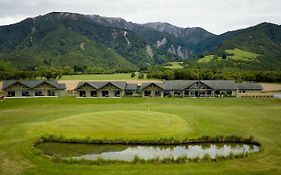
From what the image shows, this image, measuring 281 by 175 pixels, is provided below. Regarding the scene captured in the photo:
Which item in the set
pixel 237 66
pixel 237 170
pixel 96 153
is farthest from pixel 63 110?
pixel 237 66

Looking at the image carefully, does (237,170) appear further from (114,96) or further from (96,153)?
(114,96)

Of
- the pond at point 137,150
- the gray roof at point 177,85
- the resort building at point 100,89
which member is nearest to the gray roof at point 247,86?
the gray roof at point 177,85

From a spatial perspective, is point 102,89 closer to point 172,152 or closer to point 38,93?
point 38,93

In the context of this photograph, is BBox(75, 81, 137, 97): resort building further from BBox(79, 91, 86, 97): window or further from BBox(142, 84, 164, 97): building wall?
BBox(142, 84, 164, 97): building wall

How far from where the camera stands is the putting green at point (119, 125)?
51406 mm

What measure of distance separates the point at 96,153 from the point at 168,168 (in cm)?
1119

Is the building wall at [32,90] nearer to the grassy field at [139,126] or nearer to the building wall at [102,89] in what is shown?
the building wall at [102,89]

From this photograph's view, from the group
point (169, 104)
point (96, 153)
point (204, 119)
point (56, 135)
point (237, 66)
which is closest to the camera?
point (96, 153)

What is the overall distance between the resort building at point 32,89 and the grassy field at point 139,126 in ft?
25.6

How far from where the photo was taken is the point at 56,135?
50.8 metres

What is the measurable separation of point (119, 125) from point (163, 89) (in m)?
43.7

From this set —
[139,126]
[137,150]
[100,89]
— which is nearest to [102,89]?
[100,89]

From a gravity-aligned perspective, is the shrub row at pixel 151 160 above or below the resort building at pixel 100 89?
below

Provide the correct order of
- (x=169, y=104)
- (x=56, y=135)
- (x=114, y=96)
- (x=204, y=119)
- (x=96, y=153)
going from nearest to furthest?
(x=96, y=153) → (x=56, y=135) → (x=204, y=119) → (x=169, y=104) → (x=114, y=96)
